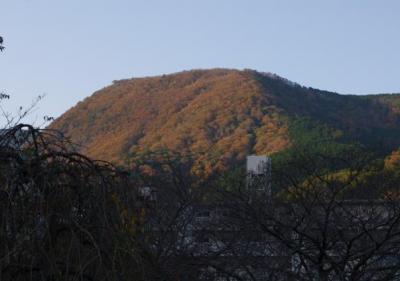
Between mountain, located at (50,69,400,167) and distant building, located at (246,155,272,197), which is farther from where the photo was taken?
mountain, located at (50,69,400,167)

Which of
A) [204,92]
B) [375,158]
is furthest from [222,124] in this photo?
[375,158]

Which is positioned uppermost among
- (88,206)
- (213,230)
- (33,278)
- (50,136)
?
(50,136)

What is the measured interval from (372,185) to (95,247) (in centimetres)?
957

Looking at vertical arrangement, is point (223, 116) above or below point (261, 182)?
above

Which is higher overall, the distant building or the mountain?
the mountain

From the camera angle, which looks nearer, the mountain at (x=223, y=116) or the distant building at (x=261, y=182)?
the distant building at (x=261, y=182)

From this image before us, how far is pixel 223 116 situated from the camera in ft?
190

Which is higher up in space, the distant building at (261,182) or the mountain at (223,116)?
the mountain at (223,116)

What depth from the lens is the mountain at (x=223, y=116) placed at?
140ft

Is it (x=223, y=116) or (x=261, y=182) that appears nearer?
(x=261, y=182)

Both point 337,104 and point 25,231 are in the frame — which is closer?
point 25,231

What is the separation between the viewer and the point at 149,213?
5367mm

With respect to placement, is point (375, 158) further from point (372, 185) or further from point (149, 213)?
point (149, 213)

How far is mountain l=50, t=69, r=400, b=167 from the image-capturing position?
4253cm
